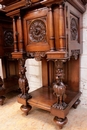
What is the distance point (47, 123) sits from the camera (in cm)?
108

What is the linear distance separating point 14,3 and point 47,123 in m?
1.09

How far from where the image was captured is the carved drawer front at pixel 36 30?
929 mm

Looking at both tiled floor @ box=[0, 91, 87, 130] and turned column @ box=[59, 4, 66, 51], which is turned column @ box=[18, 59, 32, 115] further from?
turned column @ box=[59, 4, 66, 51]

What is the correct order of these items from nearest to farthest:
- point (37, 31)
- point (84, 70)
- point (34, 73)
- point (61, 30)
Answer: point (61, 30), point (37, 31), point (84, 70), point (34, 73)

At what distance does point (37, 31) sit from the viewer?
38.3 inches

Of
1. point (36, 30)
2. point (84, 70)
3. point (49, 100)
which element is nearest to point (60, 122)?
point (49, 100)

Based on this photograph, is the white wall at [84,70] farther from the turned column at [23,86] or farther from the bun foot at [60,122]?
the turned column at [23,86]

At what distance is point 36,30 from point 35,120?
2.73 feet

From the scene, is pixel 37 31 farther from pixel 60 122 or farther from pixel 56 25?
pixel 60 122

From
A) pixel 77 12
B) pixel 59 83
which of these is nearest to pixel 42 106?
pixel 59 83

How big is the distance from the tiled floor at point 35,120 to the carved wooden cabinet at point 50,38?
9 cm

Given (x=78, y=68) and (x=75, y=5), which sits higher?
(x=75, y=5)

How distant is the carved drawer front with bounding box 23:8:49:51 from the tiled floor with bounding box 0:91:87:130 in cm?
67

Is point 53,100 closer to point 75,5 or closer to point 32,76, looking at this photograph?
point 32,76
